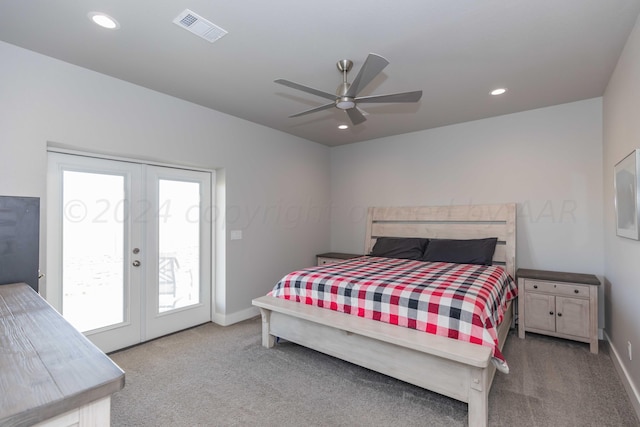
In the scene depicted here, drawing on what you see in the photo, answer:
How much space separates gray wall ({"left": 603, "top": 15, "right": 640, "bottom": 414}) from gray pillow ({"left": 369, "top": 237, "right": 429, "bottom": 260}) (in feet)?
6.20

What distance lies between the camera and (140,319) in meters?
3.27

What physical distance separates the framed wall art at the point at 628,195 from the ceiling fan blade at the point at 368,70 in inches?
68.7

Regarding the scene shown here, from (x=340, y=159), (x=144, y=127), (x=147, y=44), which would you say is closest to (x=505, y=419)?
(x=147, y=44)

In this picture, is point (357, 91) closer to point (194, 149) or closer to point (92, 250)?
point (194, 149)

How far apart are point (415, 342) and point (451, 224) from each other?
255cm

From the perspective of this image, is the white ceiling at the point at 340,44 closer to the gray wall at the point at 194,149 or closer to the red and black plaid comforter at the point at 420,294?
the gray wall at the point at 194,149

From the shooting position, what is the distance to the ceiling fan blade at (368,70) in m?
1.94

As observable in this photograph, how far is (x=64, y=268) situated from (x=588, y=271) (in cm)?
533

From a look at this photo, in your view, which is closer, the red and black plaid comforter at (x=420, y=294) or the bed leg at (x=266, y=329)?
the red and black plaid comforter at (x=420, y=294)

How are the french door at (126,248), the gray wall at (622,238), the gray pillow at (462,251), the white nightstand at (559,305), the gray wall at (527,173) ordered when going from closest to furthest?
1. the gray wall at (622,238)
2. the french door at (126,248)
3. the white nightstand at (559,305)
4. the gray wall at (527,173)
5. the gray pillow at (462,251)

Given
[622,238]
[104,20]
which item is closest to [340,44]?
[104,20]

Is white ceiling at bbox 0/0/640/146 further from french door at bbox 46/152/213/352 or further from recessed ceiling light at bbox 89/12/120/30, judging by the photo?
french door at bbox 46/152/213/352

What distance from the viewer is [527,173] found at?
12.5 feet

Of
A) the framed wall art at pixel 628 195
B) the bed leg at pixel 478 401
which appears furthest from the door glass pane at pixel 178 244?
the framed wall art at pixel 628 195
